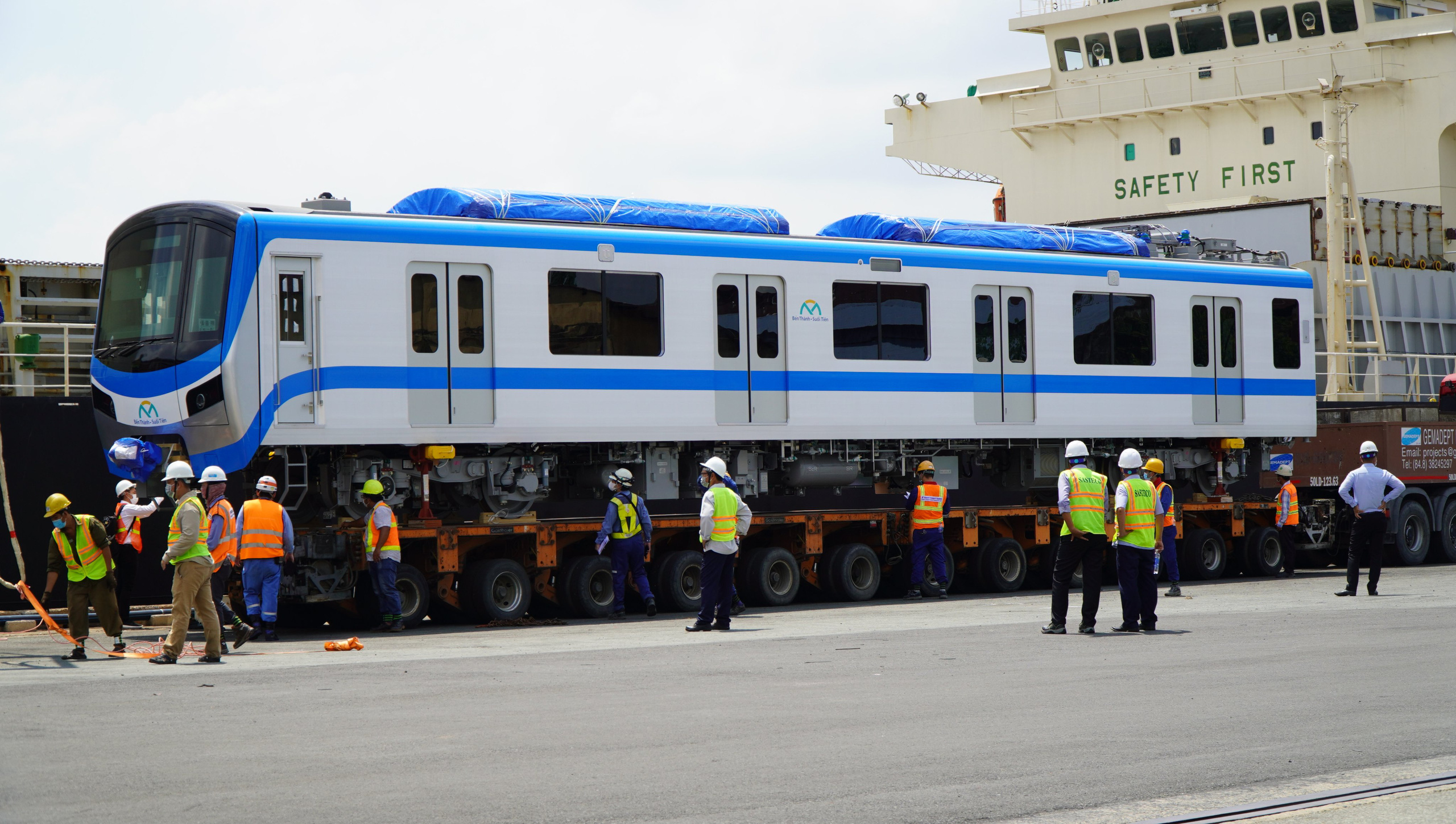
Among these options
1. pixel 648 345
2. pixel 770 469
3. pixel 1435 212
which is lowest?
pixel 770 469

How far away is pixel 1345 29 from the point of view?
35.0m

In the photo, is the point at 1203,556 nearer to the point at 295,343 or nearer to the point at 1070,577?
the point at 1070,577

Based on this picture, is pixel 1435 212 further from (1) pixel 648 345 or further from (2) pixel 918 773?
(2) pixel 918 773

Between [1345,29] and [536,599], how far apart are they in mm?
25414

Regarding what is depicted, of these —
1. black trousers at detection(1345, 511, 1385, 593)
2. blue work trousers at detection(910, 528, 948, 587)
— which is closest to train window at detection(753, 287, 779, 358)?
blue work trousers at detection(910, 528, 948, 587)

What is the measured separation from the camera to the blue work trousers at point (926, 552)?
64.6 ft

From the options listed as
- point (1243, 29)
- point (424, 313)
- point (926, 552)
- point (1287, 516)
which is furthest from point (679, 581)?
point (1243, 29)

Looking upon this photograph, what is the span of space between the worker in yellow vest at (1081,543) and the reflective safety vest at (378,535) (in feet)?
20.5

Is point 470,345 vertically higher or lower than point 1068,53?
lower

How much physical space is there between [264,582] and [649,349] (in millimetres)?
4919

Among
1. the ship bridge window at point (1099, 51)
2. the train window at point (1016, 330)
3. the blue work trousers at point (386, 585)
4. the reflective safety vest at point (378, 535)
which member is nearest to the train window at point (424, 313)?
the reflective safety vest at point (378, 535)

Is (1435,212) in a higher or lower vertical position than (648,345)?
higher

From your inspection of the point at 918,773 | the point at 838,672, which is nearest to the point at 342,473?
the point at 838,672

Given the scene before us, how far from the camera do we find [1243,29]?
36344mm
